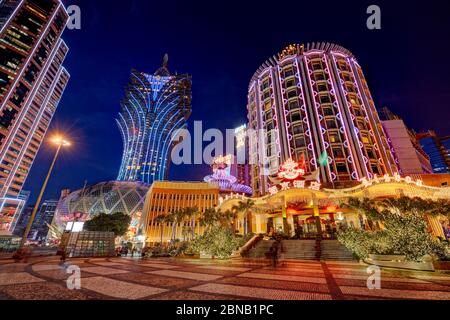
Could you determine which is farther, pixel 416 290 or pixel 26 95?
pixel 26 95

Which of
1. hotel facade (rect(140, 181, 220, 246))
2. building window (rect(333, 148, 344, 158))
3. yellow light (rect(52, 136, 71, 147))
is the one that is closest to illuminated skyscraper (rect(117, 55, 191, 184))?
hotel facade (rect(140, 181, 220, 246))

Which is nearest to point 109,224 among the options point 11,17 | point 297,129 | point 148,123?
point 297,129

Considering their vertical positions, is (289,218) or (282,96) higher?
(282,96)

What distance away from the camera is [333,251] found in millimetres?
21594

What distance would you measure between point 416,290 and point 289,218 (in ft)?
114

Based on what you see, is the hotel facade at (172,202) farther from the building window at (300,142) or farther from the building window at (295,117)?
the building window at (295,117)

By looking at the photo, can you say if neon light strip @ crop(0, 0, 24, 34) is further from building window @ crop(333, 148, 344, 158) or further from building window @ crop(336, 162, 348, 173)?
building window @ crop(336, 162, 348, 173)

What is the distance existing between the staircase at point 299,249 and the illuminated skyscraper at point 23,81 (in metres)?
102

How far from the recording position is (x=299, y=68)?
52.0 meters

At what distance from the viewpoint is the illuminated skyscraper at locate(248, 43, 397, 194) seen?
40.5 metres

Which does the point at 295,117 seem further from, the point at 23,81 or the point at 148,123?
the point at 148,123

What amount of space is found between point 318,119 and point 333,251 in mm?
31108

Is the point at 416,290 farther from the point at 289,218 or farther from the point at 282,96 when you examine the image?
the point at 282,96
